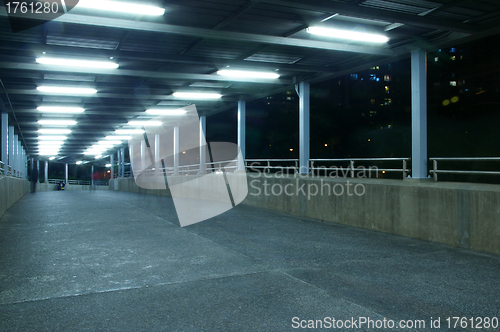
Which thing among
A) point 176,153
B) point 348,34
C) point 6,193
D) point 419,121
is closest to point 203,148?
point 176,153

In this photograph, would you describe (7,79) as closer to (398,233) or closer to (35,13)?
(35,13)

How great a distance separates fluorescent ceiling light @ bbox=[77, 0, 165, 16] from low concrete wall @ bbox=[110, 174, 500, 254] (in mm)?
6913

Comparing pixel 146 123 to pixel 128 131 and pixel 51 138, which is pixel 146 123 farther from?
pixel 51 138

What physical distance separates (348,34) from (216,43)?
378 centimetres

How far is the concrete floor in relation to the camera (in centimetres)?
461

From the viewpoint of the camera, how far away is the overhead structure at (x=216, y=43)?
965cm

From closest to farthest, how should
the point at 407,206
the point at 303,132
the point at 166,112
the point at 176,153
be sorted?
the point at 407,206, the point at 303,132, the point at 166,112, the point at 176,153

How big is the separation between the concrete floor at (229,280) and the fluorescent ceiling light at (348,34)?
17.4ft

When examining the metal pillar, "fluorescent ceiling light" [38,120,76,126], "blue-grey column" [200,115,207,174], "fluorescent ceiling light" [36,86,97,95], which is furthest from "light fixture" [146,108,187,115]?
"fluorescent ceiling light" [38,120,76,126]

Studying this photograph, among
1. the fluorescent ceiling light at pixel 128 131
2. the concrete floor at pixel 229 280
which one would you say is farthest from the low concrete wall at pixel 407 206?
the fluorescent ceiling light at pixel 128 131

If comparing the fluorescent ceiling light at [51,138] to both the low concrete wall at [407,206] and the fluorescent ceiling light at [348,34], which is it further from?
the fluorescent ceiling light at [348,34]

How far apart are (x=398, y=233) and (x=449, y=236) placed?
62.0 inches

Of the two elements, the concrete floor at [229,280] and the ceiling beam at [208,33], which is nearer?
the concrete floor at [229,280]

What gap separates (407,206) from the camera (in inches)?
400
